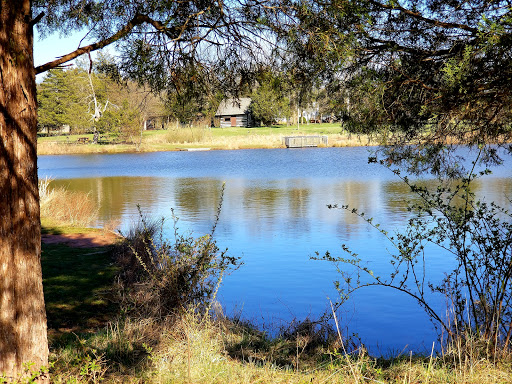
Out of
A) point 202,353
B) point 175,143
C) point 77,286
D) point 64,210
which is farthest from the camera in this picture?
point 175,143

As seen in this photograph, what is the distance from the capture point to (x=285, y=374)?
4.39 meters

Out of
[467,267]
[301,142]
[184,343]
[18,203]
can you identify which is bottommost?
[184,343]

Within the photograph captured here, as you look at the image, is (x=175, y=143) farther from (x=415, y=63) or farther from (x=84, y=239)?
(x=415, y=63)

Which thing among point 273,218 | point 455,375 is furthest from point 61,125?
point 455,375

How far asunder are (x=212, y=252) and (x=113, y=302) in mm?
1783

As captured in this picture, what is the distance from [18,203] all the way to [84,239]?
986 centimetres

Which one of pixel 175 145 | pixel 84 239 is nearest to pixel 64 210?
pixel 84 239

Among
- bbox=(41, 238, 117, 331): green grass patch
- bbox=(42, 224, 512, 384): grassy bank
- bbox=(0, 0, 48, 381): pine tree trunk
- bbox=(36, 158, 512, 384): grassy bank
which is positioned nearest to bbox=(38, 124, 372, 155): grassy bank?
bbox=(41, 238, 117, 331): green grass patch

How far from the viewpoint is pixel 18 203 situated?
12.0 ft

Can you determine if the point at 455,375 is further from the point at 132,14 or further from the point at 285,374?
the point at 132,14

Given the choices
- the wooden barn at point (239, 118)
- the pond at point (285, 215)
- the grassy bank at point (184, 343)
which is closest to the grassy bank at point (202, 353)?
the grassy bank at point (184, 343)

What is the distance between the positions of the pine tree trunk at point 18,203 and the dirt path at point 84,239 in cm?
878

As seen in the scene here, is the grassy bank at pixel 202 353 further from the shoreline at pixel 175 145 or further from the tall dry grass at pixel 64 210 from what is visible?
the shoreline at pixel 175 145

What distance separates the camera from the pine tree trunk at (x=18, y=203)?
362 cm
